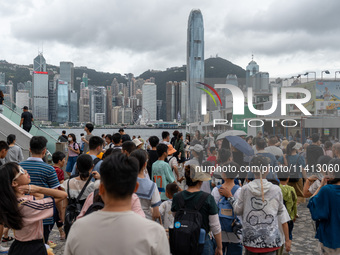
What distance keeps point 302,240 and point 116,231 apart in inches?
183

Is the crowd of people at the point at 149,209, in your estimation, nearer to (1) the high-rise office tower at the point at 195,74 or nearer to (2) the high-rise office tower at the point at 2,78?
(1) the high-rise office tower at the point at 195,74

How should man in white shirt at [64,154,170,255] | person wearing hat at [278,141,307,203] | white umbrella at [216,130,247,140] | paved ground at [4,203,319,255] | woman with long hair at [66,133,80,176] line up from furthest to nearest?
woman with long hair at [66,133,80,176], person wearing hat at [278,141,307,203], white umbrella at [216,130,247,140], paved ground at [4,203,319,255], man in white shirt at [64,154,170,255]

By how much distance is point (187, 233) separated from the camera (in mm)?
2496

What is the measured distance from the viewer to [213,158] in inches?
209

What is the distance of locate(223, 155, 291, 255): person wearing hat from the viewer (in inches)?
112

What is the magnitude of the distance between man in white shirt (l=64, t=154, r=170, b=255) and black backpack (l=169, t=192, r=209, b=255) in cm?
106

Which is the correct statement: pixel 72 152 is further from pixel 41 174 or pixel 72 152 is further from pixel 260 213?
pixel 260 213

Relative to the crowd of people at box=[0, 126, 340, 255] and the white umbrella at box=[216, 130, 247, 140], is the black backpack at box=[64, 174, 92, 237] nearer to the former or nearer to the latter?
the crowd of people at box=[0, 126, 340, 255]

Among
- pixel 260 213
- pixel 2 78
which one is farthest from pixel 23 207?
pixel 2 78

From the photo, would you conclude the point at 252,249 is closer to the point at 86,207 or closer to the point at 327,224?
the point at 327,224

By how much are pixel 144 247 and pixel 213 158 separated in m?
4.00

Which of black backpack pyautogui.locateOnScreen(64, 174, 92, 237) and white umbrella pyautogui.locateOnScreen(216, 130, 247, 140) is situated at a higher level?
white umbrella pyautogui.locateOnScreen(216, 130, 247, 140)

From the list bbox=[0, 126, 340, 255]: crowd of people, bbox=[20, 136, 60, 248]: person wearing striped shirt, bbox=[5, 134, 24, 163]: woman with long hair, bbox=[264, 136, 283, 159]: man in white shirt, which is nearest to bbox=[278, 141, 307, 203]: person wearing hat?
bbox=[264, 136, 283, 159]: man in white shirt

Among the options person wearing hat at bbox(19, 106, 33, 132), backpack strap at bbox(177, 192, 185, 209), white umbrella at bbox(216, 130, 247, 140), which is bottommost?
backpack strap at bbox(177, 192, 185, 209)
